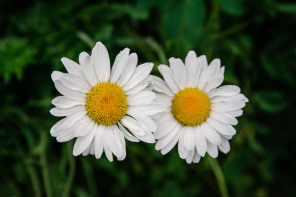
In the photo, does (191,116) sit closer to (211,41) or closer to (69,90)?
(69,90)

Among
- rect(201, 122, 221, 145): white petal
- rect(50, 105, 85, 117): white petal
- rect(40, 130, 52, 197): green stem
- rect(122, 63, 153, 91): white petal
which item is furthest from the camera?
rect(40, 130, 52, 197): green stem

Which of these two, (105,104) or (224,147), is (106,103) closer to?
(105,104)

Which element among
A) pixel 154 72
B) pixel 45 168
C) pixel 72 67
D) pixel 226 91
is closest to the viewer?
pixel 72 67

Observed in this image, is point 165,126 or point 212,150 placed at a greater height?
point 165,126

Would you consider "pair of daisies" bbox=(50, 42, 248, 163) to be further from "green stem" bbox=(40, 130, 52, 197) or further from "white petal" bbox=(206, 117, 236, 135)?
"green stem" bbox=(40, 130, 52, 197)

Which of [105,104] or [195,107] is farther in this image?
[195,107]

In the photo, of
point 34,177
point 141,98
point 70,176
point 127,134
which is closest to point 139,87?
point 141,98

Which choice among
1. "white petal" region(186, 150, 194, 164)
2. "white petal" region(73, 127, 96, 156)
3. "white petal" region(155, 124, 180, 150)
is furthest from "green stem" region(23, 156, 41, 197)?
"white petal" region(186, 150, 194, 164)
